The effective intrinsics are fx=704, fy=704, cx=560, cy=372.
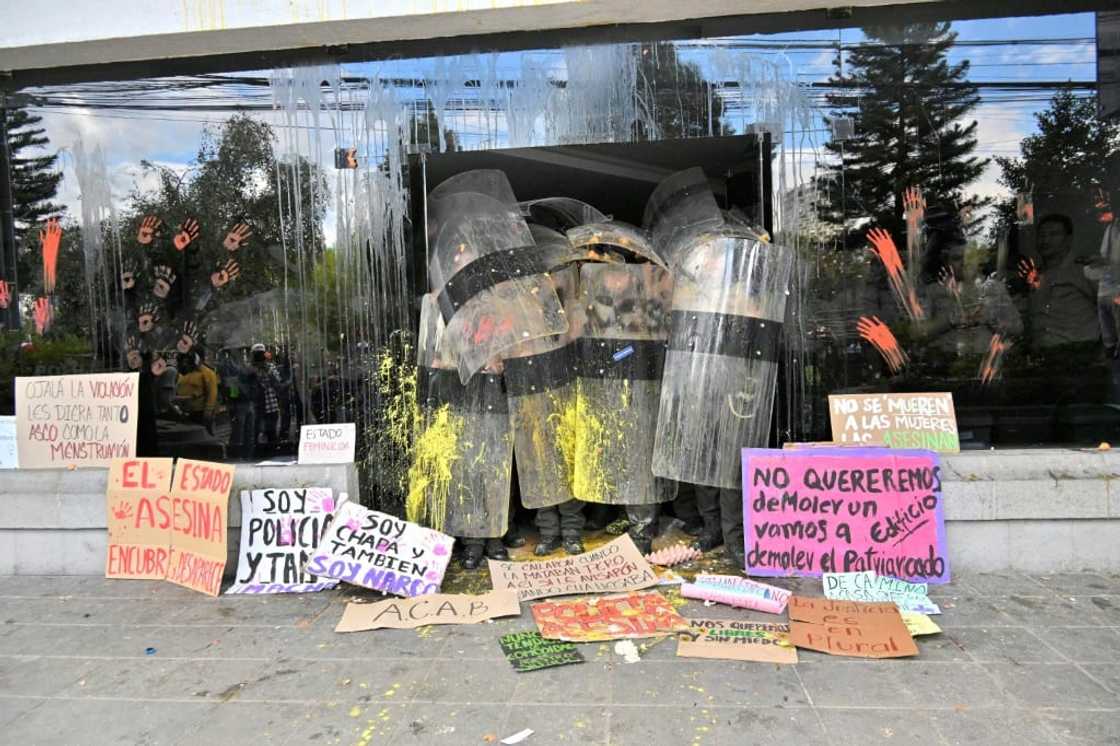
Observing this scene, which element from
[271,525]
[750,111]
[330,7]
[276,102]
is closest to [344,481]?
[271,525]

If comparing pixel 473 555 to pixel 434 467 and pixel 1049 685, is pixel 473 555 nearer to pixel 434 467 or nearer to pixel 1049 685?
pixel 434 467

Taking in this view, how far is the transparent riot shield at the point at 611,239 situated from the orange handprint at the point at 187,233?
294cm

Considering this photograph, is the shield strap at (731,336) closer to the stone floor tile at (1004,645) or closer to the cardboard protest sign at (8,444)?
the stone floor tile at (1004,645)

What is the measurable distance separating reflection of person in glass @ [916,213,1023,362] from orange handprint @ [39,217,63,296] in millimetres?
6449

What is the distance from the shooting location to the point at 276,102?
5129mm

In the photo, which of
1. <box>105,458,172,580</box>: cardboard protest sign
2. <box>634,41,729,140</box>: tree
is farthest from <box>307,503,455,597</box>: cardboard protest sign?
<box>634,41,729,140</box>: tree

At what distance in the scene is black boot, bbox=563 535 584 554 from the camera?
A: 4.73 metres

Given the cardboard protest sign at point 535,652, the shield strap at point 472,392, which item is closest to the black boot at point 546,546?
the shield strap at point 472,392

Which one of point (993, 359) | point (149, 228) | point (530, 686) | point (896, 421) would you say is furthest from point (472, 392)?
point (993, 359)

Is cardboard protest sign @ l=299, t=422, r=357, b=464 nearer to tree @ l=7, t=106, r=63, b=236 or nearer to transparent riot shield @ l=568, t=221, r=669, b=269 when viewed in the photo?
transparent riot shield @ l=568, t=221, r=669, b=269

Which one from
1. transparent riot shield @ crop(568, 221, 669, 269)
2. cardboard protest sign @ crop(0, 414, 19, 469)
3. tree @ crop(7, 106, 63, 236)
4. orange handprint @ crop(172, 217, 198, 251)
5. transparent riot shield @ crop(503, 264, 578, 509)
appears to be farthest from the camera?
tree @ crop(7, 106, 63, 236)

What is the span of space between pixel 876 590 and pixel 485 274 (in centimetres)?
291

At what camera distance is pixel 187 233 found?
532 cm

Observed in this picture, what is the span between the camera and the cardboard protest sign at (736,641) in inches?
129
